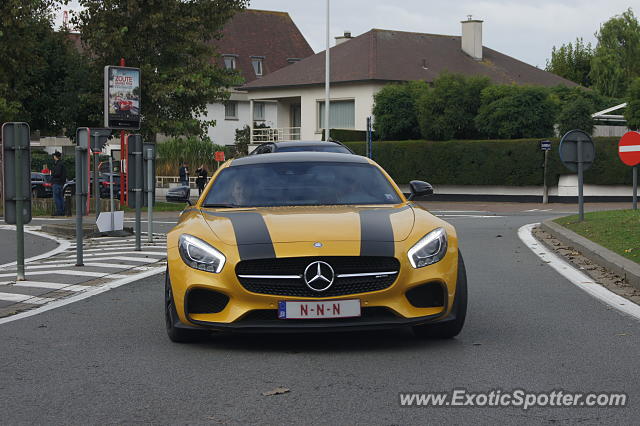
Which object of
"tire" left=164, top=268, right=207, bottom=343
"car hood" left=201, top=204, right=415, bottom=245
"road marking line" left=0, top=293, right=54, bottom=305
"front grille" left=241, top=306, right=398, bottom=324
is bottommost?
"road marking line" left=0, top=293, right=54, bottom=305

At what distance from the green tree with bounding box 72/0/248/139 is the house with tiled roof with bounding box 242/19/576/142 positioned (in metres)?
15.0

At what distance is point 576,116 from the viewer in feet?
147

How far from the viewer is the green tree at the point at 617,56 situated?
7688cm

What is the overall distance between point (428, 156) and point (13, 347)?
130 feet

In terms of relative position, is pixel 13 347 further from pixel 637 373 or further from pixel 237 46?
pixel 237 46

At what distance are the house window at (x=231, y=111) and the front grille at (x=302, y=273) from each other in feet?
233

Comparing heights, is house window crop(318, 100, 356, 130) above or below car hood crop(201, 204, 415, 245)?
above

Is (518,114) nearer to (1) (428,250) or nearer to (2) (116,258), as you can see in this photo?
(2) (116,258)

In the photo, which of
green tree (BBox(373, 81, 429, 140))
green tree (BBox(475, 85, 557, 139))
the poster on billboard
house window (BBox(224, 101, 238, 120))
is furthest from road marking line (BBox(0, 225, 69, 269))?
house window (BBox(224, 101, 238, 120))

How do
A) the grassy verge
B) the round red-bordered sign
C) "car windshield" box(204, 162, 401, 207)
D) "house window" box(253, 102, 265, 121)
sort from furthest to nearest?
1. "house window" box(253, 102, 265, 121)
2. the round red-bordered sign
3. the grassy verge
4. "car windshield" box(204, 162, 401, 207)

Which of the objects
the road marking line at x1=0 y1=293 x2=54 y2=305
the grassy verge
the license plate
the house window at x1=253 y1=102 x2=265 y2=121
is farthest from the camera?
the house window at x1=253 y1=102 x2=265 y2=121

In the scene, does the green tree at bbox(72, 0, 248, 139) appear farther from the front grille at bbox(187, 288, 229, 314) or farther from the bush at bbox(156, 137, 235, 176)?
the front grille at bbox(187, 288, 229, 314)

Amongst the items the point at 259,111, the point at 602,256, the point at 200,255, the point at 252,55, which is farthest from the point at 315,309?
the point at 252,55

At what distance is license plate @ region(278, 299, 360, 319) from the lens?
7.12 m
